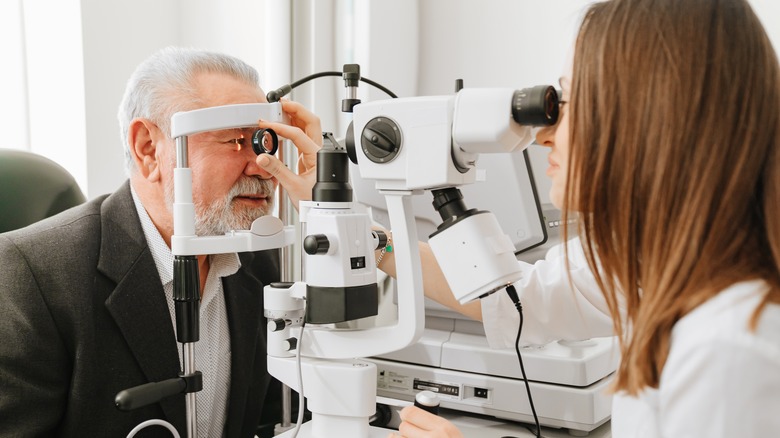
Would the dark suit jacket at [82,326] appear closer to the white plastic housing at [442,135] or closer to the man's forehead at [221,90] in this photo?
the man's forehead at [221,90]

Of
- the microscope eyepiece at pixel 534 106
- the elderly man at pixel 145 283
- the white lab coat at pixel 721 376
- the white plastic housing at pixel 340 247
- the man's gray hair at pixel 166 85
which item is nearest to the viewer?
the white lab coat at pixel 721 376

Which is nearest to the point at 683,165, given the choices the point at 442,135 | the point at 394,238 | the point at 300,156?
the point at 442,135

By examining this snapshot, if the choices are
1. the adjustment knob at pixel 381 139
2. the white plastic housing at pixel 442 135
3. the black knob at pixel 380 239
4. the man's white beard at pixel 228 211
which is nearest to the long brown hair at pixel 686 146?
the white plastic housing at pixel 442 135

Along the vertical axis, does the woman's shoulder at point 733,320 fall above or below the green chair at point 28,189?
below

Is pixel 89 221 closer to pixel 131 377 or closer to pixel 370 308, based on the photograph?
pixel 131 377

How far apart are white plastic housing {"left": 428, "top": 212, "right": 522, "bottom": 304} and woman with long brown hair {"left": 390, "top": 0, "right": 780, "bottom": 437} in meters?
0.14

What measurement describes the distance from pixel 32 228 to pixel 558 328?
99 centimetres

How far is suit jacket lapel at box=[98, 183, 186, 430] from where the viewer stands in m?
Result: 1.13

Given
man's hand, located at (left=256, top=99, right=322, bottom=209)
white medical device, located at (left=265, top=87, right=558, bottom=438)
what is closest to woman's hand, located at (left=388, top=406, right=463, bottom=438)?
white medical device, located at (left=265, top=87, right=558, bottom=438)

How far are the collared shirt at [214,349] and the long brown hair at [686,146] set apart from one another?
2.80ft

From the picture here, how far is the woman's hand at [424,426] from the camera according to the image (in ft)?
2.80

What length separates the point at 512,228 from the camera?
1313 millimetres

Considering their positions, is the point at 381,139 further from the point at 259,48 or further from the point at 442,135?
the point at 259,48

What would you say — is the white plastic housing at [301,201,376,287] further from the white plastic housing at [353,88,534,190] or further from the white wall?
the white wall
